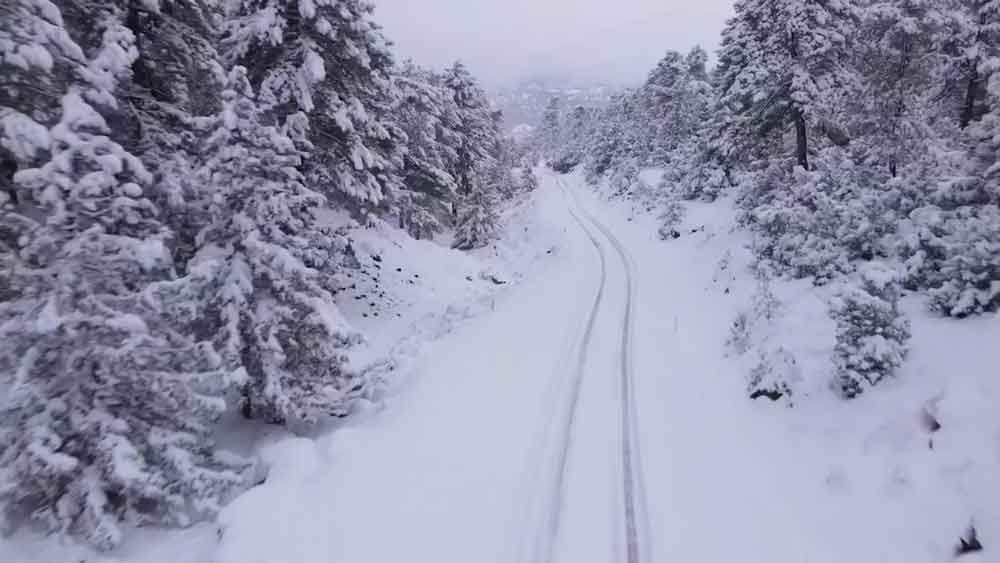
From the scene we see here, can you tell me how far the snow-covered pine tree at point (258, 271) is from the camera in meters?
10.1

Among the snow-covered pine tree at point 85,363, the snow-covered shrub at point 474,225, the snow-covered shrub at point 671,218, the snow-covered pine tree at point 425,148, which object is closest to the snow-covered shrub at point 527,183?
the snow-covered pine tree at point 425,148

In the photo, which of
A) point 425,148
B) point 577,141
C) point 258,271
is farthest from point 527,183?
point 258,271

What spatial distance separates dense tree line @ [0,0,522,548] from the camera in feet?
25.4

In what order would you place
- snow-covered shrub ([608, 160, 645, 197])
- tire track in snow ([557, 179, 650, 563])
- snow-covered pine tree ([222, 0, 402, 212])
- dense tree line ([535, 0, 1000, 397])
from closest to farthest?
tire track in snow ([557, 179, 650, 563]), dense tree line ([535, 0, 1000, 397]), snow-covered pine tree ([222, 0, 402, 212]), snow-covered shrub ([608, 160, 645, 197])

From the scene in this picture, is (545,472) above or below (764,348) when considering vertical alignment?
below

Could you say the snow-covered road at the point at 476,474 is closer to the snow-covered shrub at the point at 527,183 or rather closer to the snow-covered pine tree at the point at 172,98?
the snow-covered pine tree at the point at 172,98

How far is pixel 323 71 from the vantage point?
15.3m

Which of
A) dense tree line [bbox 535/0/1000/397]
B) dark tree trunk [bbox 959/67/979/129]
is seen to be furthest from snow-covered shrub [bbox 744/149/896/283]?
dark tree trunk [bbox 959/67/979/129]

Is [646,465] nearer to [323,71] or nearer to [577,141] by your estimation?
[323,71]

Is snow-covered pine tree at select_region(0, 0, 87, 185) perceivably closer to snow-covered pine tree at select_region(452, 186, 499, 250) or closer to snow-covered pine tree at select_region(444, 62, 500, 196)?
snow-covered pine tree at select_region(452, 186, 499, 250)

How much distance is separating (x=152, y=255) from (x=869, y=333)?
13.0 m

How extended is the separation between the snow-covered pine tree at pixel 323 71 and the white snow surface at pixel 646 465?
6.90 metres

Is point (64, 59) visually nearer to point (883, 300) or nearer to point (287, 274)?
point (287, 274)

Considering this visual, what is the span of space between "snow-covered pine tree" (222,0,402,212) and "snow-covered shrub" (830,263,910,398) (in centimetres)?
1406
